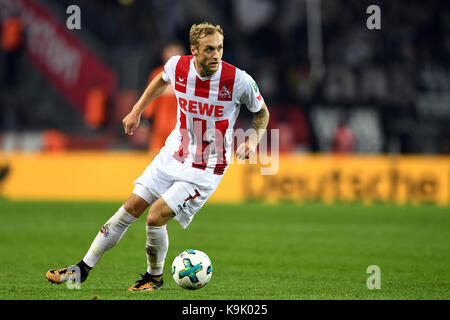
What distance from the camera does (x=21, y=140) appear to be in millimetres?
19125

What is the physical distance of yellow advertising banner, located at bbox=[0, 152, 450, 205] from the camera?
1703 cm

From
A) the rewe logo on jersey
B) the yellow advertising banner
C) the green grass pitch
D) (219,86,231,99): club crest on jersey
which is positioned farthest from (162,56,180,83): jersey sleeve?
the yellow advertising banner

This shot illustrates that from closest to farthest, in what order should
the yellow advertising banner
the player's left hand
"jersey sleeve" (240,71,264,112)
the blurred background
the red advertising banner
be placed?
the player's left hand < "jersey sleeve" (240,71,264,112) < the yellow advertising banner < the blurred background < the red advertising banner

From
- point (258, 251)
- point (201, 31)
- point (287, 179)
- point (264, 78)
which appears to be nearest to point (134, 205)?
point (201, 31)

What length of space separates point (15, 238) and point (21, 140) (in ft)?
30.8

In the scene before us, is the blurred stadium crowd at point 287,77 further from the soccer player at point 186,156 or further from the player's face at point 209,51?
the player's face at point 209,51

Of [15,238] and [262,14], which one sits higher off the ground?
[262,14]

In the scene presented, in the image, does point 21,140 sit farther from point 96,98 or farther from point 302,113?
point 302,113

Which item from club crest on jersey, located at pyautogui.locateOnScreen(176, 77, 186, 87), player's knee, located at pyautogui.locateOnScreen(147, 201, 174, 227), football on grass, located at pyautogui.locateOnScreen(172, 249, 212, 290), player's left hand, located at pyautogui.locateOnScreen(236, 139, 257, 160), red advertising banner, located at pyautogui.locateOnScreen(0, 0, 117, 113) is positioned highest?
red advertising banner, located at pyautogui.locateOnScreen(0, 0, 117, 113)

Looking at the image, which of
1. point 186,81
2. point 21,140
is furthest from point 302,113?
point 186,81

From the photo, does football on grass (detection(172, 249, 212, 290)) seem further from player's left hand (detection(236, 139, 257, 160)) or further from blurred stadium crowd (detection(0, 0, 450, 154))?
blurred stadium crowd (detection(0, 0, 450, 154))

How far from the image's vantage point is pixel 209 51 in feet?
19.9

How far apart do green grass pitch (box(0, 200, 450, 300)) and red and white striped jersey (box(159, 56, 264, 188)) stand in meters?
1.02

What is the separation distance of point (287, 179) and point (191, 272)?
35.9ft
